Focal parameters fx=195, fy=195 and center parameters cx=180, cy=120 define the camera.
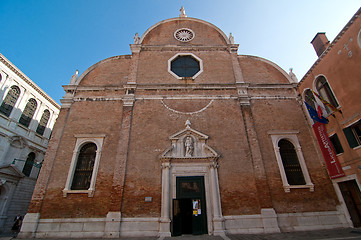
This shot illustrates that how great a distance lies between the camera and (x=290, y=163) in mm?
10328

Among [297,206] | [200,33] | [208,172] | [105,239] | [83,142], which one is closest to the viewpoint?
[105,239]

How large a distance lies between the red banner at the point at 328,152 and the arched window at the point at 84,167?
39.2ft

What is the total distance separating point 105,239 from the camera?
8.16 meters

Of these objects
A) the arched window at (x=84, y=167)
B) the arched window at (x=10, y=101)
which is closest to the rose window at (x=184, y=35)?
the arched window at (x=84, y=167)

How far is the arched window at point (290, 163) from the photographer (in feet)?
32.6

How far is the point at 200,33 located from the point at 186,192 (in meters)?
11.6

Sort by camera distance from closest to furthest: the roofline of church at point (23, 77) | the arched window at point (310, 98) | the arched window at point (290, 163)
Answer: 1. the arched window at point (290, 163)
2. the arched window at point (310, 98)
3. the roofline of church at point (23, 77)

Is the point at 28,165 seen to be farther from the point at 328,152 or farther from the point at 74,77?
the point at 328,152

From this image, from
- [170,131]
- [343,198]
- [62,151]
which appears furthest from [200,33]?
[343,198]

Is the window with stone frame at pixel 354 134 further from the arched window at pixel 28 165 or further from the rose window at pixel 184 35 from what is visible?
the arched window at pixel 28 165

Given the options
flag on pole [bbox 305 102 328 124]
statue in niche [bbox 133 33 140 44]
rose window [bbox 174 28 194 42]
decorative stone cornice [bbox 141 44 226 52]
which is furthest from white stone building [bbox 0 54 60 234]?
flag on pole [bbox 305 102 328 124]

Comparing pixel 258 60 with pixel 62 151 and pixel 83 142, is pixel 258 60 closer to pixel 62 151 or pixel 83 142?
pixel 83 142

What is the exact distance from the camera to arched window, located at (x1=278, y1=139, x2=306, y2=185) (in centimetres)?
995

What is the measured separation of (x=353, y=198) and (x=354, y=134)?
2.99 m
